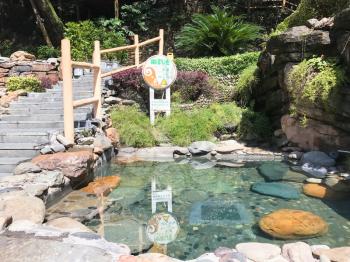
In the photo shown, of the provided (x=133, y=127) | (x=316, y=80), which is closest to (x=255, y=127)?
(x=316, y=80)

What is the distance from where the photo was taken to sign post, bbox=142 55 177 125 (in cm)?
838

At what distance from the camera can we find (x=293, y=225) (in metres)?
4.01

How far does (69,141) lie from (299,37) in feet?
13.8

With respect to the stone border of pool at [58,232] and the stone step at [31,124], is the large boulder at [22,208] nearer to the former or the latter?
the stone border of pool at [58,232]

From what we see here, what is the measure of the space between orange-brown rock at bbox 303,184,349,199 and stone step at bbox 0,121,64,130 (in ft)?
13.0

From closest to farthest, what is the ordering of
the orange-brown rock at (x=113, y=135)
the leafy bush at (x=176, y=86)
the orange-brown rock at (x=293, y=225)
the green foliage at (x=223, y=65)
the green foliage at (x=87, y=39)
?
the orange-brown rock at (x=293, y=225) → the orange-brown rock at (x=113, y=135) → the leafy bush at (x=176, y=86) → the green foliage at (x=223, y=65) → the green foliage at (x=87, y=39)

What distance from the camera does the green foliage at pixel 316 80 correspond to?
5.98m

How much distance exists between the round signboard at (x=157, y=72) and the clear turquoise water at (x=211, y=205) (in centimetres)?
222

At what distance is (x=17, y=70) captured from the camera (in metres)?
9.73

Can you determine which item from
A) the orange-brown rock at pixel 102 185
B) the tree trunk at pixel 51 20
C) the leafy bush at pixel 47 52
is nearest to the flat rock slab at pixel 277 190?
the orange-brown rock at pixel 102 185

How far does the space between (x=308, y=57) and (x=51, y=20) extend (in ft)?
30.4

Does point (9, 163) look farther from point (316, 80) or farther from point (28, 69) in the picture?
point (28, 69)

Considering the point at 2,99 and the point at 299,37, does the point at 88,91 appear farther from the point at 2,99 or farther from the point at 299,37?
the point at 299,37

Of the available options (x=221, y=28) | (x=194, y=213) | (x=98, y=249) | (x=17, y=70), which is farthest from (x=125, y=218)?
(x=221, y=28)
